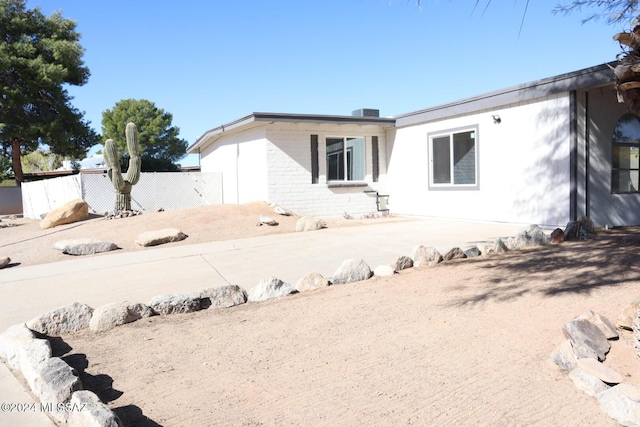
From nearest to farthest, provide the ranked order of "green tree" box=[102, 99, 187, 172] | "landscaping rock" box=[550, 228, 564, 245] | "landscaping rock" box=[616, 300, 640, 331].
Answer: "landscaping rock" box=[616, 300, 640, 331]
"landscaping rock" box=[550, 228, 564, 245]
"green tree" box=[102, 99, 187, 172]

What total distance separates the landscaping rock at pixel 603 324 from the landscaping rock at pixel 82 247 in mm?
9065

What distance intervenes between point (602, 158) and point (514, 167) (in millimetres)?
1892

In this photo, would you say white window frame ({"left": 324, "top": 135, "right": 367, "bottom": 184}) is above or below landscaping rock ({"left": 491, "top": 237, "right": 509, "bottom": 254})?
above

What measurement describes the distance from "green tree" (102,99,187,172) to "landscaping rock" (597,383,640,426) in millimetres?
40885

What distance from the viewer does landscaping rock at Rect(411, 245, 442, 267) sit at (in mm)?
6844

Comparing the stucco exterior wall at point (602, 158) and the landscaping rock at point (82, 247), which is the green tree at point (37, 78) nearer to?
the landscaping rock at point (82, 247)

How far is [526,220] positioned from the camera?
11.9 m

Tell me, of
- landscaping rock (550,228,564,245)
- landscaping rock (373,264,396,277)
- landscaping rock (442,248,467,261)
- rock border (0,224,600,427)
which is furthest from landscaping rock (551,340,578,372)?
landscaping rock (550,228,564,245)

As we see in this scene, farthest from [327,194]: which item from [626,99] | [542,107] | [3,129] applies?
[3,129]

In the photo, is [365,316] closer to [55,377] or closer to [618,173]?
[55,377]

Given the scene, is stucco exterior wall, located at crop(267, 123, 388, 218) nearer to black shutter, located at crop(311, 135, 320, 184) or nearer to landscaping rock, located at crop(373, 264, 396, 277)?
black shutter, located at crop(311, 135, 320, 184)

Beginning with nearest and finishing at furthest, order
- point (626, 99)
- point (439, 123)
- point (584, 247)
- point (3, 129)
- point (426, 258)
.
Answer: point (626, 99) < point (426, 258) < point (584, 247) < point (439, 123) < point (3, 129)

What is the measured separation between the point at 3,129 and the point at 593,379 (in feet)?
96.6

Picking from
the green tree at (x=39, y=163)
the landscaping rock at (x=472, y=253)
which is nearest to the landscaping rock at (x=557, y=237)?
the landscaping rock at (x=472, y=253)
